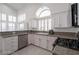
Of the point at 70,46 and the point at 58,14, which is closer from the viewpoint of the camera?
the point at 70,46

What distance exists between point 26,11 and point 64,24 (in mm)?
958

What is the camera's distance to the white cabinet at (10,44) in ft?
4.99

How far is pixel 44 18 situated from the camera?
1.40 m

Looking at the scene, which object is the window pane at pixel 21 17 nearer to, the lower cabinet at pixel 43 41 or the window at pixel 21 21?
the window at pixel 21 21

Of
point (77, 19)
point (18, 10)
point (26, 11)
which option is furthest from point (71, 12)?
point (18, 10)

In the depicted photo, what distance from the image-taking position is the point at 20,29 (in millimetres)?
1378

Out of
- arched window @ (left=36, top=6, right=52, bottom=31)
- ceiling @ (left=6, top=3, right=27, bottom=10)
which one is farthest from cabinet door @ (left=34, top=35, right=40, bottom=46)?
ceiling @ (left=6, top=3, right=27, bottom=10)

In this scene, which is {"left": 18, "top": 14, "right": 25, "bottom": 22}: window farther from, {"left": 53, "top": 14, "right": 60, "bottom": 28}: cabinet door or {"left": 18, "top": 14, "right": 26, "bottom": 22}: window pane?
{"left": 53, "top": 14, "right": 60, "bottom": 28}: cabinet door

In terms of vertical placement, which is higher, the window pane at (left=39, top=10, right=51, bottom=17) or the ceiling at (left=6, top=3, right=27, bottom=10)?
the ceiling at (left=6, top=3, right=27, bottom=10)

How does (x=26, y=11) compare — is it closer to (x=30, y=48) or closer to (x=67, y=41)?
(x=30, y=48)

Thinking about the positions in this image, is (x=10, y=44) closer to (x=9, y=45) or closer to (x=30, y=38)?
(x=9, y=45)

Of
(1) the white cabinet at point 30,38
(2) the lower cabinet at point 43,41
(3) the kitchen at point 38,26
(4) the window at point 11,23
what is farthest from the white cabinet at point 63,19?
(4) the window at point 11,23

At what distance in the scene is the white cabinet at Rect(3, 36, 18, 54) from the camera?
152cm

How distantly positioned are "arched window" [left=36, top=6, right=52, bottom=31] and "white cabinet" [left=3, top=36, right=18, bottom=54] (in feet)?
2.61
